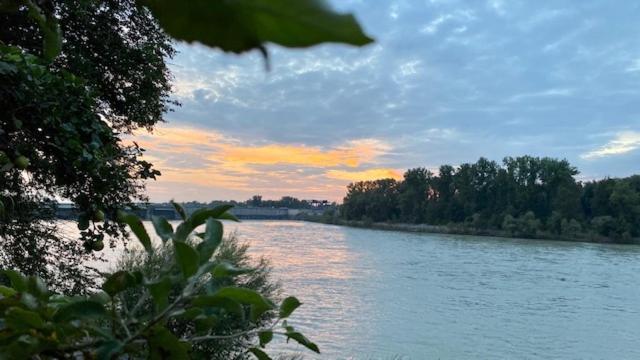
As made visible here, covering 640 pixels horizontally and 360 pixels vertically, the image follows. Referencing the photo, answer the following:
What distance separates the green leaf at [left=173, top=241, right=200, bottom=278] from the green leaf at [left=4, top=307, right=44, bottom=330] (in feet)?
0.93

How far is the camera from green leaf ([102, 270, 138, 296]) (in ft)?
2.77

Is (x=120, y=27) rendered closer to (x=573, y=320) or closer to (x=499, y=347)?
(x=499, y=347)

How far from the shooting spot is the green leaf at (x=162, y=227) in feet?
2.80

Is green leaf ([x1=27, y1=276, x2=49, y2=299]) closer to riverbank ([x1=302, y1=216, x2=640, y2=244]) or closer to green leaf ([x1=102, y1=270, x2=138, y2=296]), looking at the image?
green leaf ([x1=102, y1=270, x2=138, y2=296])

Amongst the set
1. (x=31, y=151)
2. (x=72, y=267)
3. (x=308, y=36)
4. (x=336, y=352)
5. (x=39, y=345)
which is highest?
(x=31, y=151)

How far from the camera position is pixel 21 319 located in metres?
0.83

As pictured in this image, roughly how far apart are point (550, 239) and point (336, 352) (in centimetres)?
5457

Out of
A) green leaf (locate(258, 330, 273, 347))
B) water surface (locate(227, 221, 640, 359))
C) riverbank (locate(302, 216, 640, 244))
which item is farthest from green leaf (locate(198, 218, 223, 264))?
riverbank (locate(302, 216, 640, 244))

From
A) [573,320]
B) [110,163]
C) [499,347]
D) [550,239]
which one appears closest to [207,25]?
[110,163]

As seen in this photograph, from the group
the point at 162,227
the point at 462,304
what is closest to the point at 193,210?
the point at 162,227

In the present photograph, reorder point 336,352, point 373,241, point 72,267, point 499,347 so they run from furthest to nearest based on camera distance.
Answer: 1. point 373,241
2. point 499,347
3. point 336,352
4. point 72,267

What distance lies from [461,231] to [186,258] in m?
75.8

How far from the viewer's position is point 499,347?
749 inches

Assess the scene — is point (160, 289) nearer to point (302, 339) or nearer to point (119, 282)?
point (119, 282)
